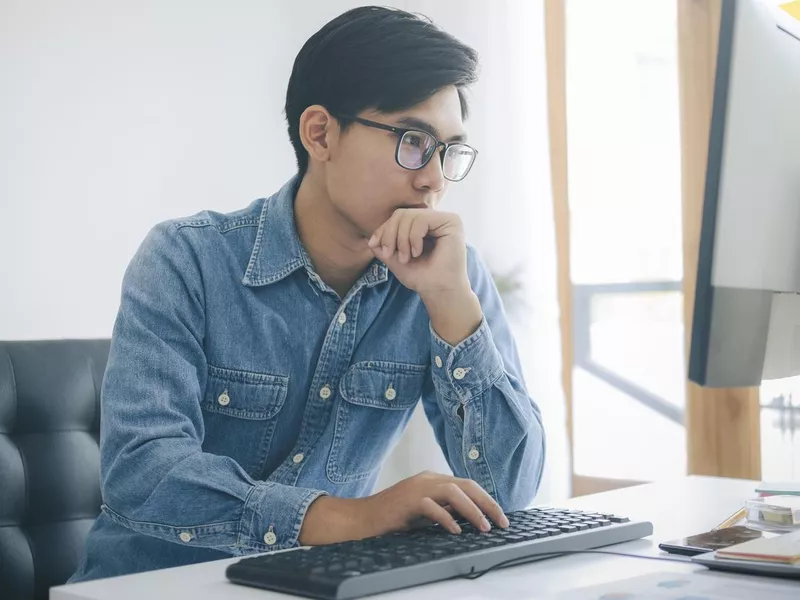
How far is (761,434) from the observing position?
2582 mm

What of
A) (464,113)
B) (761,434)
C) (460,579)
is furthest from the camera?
(761,434)

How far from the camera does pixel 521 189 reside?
3.03 m

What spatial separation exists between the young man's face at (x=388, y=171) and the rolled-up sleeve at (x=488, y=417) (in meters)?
0.23

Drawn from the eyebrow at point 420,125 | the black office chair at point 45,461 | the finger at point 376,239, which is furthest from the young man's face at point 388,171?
the black office chair at point 45,461

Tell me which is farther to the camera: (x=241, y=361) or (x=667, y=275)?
(x=667, y=275)

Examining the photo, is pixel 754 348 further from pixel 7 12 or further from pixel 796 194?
pixel 7 12

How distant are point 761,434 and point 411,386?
158 cm

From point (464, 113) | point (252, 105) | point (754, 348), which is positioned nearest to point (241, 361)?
point (464, 113)

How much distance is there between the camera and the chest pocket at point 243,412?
4.10ft

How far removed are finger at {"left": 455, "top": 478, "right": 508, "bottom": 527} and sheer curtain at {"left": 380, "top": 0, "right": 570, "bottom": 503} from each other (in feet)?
6.77

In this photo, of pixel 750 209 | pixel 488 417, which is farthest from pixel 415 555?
pixel 488 417

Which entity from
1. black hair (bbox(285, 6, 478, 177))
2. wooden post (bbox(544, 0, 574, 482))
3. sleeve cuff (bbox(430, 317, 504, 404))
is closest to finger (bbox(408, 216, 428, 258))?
sleeve cuff (bbox(430, 317, 504, 404))

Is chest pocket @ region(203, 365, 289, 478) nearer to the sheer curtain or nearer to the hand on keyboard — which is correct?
the hand on keyboard

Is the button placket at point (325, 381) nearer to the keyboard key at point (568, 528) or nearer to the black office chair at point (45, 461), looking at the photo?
the black office chair at point (45, 461)
